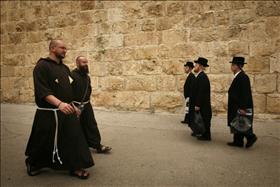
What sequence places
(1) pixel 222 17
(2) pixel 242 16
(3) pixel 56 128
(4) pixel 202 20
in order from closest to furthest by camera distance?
(3) pixel 56 128 → (2) pixel 242 16 → (1) pixel 222 17 → (4) pixel 202 20

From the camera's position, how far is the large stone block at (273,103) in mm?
7315

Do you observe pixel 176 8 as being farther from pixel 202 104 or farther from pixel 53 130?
pixel 53 130

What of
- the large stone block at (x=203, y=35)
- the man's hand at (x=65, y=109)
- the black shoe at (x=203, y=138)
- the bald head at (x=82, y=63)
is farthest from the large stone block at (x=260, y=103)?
the man's hand at (x=65, y=109)

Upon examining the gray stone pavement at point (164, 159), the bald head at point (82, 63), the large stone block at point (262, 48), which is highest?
the large stone block at point (262, 48)

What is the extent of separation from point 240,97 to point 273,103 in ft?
8.31

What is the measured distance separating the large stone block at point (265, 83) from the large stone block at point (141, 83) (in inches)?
107

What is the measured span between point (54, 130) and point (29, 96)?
288 inches

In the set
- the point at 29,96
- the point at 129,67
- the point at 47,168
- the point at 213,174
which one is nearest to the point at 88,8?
the point at 129,67

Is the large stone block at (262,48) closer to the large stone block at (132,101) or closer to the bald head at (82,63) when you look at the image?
the large stone block at (132,101)

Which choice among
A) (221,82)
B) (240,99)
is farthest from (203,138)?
(221,82)

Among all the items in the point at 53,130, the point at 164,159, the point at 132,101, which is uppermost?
the point at 53,130

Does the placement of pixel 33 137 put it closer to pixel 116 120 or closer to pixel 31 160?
pixel 31 160

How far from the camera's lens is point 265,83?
292 inches

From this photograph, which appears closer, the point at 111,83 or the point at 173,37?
the point at 173,37
